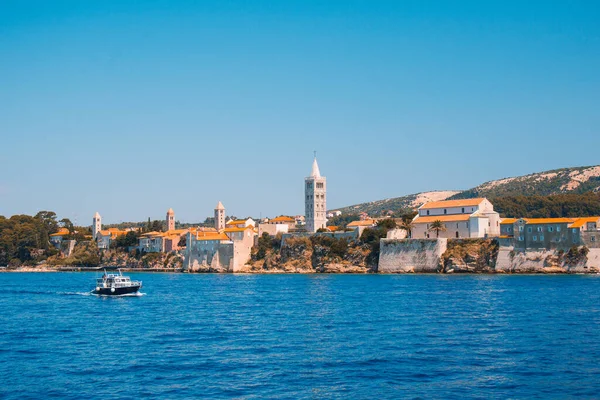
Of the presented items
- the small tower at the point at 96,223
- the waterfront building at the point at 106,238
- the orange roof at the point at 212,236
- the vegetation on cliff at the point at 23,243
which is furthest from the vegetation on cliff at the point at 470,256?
the small tower at the point at 96,223

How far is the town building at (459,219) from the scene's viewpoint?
74.9 m

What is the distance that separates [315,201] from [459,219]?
88.1ft

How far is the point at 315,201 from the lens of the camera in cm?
9919

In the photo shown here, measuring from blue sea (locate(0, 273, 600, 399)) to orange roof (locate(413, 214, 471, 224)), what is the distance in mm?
28963

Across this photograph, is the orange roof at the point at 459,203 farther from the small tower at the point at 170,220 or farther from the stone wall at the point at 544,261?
the small tower at the point at 170,220

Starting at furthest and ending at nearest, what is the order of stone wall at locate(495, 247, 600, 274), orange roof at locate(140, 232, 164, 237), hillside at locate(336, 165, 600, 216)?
hillside at locate(336, 165, 600, 216)
orange roof at locate(140, 232, 164, 237)
stone wall at locate(495, 247, 600, 274)

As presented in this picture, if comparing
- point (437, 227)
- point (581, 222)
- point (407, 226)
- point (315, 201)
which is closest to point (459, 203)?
point (437, 227)

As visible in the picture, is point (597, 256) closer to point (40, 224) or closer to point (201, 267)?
point (201, 267)

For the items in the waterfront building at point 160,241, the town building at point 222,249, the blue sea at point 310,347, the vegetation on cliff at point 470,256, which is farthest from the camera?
the waterfront building at point 160,241

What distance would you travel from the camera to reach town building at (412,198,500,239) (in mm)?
74938

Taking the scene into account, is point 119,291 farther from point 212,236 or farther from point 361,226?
point 212,236

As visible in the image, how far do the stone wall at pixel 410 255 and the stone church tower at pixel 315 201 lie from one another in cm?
2030

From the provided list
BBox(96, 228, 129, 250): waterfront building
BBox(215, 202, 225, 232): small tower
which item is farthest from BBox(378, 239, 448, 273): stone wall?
BBox(96, 228, 129, 250): waterfront building

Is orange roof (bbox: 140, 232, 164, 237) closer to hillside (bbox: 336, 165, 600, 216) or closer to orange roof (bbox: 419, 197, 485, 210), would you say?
orange roof (bbox: 419, 197, 485, 210)
